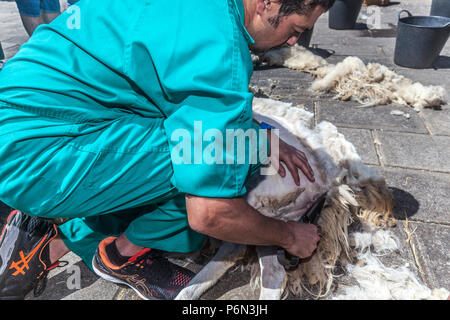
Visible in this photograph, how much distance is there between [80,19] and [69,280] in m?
1.26

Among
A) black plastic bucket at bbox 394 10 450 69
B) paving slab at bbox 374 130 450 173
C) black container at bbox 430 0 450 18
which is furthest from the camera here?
A: black container at bbox 430 0 450 18

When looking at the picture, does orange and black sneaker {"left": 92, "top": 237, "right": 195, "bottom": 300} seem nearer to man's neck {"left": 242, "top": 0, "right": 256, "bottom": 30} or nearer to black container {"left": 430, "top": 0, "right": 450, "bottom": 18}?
man's neck {"left": 242, "top": 0, "right": 256, "bottom": 30}

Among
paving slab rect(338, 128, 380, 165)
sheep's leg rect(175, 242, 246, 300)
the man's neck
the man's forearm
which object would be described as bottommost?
paving slab rect(338, 128, 380, 165)

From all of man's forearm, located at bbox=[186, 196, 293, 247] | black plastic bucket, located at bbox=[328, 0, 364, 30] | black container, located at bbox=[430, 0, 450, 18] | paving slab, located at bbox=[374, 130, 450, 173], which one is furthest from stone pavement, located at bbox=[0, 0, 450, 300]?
black plastic bucket, located at bbox=[328, 0, 364, 30]

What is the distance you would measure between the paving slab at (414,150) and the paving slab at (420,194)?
92 millimetres

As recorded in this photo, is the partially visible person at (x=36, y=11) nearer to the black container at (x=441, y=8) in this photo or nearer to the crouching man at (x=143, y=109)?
the crouching man at (x=143, y=109)

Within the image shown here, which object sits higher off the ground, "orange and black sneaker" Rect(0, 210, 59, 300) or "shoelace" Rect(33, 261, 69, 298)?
"orange and black sneaker" Rect(0, 210, 59, 300)

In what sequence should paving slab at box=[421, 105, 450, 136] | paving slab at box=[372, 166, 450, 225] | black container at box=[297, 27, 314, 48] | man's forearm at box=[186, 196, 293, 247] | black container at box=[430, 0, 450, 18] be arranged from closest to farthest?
man's forearm at box=[186, 196, 293, 247] → paving slab at box=[372, 166, 450, 225] → paving slab at box=[421, 105, 450, 136] → black container at box=[297, 27, 314, 48] → black container at box=[430, 0, 450, 18]

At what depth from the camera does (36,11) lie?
13.5ft

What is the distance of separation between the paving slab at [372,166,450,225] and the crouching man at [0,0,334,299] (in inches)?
33.4

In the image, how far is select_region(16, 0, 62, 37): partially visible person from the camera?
405 cm

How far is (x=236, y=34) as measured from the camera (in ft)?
3.55

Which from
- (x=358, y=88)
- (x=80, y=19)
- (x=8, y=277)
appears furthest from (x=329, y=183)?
(x=358, y=88)

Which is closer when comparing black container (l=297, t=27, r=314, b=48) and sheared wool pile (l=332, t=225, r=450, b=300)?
sheared wool pile (l=332, t=225, r=450, b=300)
